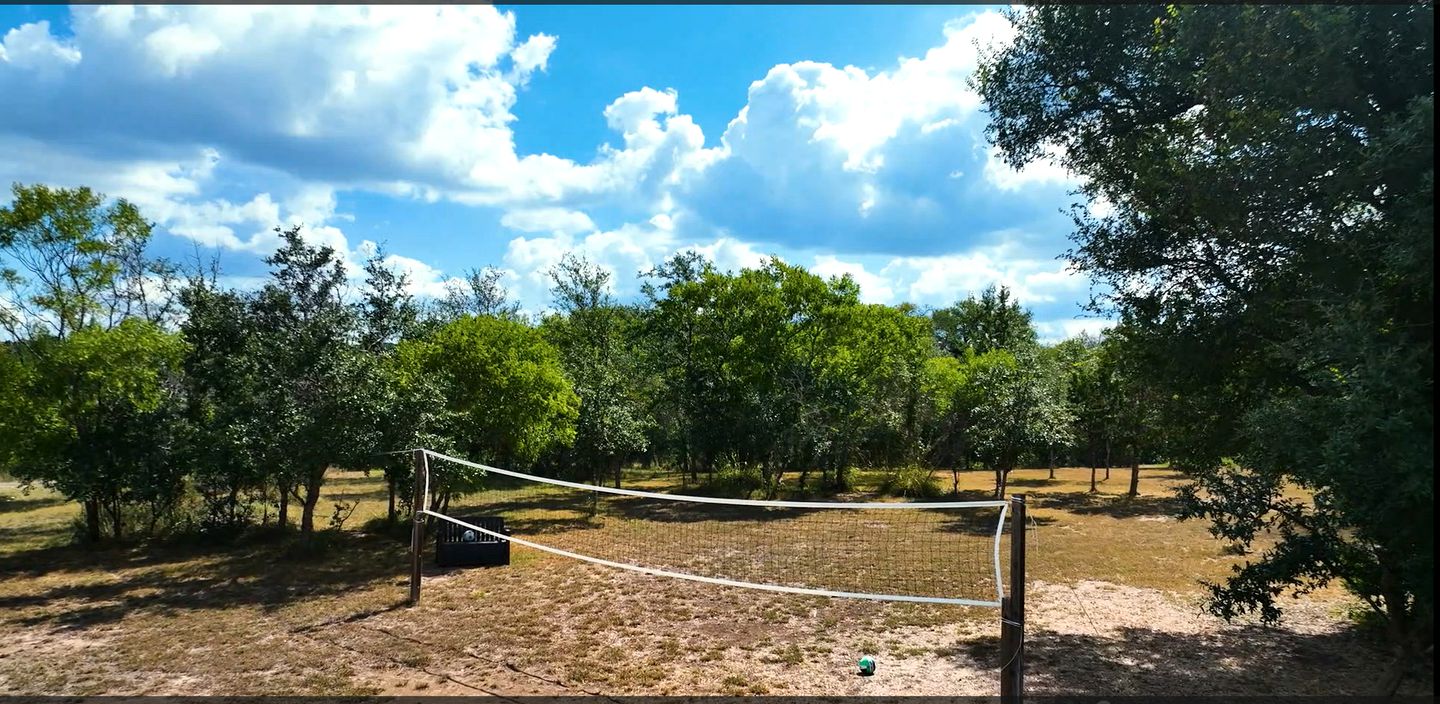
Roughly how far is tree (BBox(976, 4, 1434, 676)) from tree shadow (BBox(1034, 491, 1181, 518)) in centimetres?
1231

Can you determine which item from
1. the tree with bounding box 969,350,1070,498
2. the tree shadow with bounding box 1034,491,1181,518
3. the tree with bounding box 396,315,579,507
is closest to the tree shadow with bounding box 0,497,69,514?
the tree with bounding box 396,315,579,507

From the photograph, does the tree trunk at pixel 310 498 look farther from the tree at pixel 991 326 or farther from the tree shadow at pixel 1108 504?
the tree at pixel 991 326

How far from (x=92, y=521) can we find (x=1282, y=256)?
755 inches

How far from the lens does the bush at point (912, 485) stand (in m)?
23.2

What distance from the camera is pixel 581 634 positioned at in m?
8.62

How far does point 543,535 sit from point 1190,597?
12139 millimetres

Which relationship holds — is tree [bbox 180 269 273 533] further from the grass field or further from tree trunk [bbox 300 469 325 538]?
the grass field

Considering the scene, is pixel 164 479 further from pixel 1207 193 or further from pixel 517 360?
pixel 1207 193

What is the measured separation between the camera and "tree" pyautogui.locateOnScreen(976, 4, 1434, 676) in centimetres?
472

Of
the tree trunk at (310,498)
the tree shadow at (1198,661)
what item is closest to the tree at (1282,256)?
the tree shadow at (1198,661)

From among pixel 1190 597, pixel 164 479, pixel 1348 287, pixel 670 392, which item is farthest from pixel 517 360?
pixel 1348 287

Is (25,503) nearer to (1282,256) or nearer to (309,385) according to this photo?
(309,385)

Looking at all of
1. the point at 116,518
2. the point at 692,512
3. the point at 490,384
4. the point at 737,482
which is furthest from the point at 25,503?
the point at 737,482

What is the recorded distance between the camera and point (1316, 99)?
6.06 m
